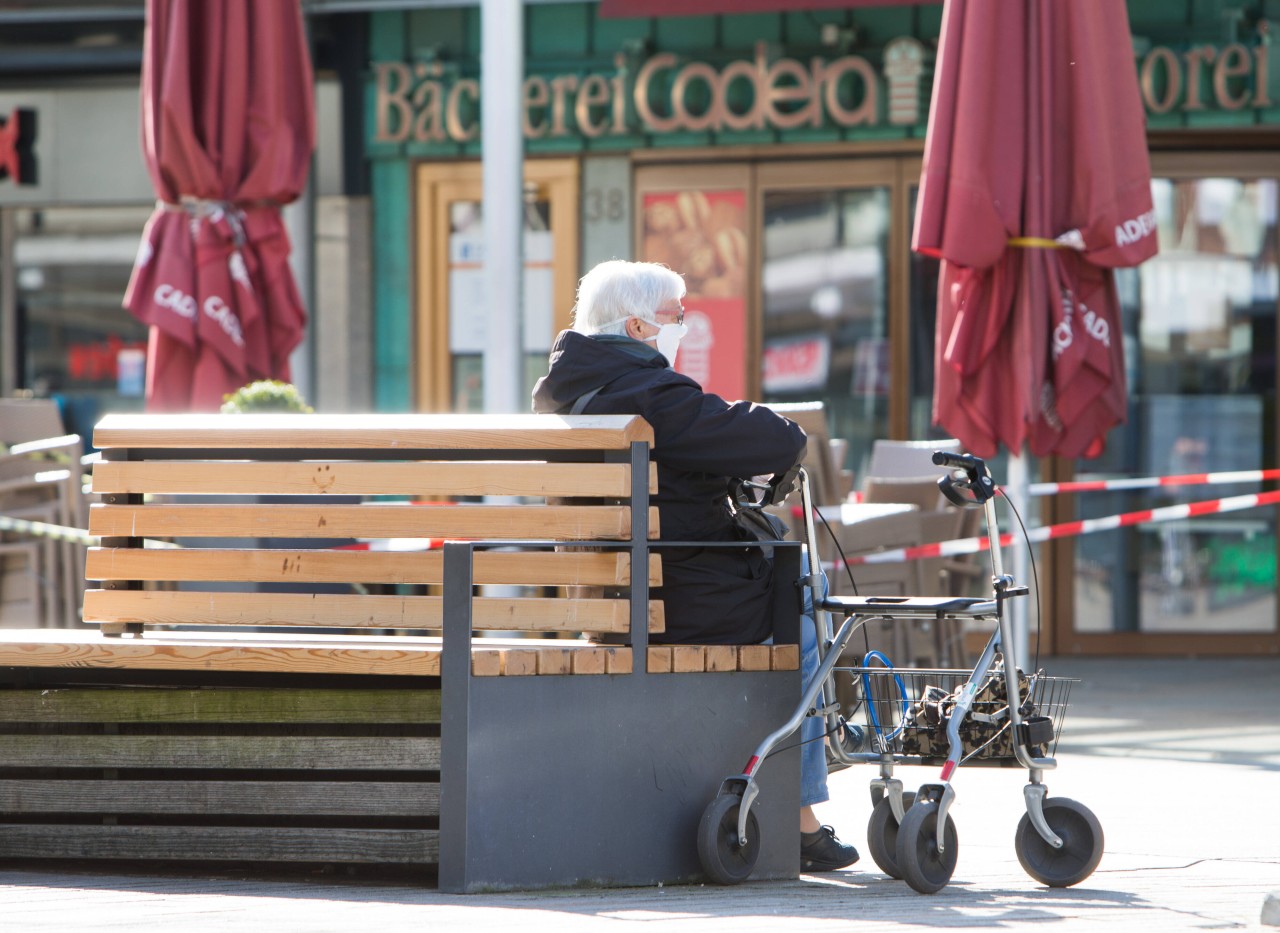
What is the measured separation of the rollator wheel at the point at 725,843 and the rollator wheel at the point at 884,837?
0.32 meters

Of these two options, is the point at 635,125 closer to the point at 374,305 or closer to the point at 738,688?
the point at 374,305

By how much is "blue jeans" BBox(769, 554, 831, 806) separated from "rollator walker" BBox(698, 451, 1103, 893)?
0.19 m

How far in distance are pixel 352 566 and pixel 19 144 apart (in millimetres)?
7850

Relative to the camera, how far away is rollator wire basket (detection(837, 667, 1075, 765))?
423 cm

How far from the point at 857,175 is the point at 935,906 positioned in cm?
665

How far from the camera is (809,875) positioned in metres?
4.70

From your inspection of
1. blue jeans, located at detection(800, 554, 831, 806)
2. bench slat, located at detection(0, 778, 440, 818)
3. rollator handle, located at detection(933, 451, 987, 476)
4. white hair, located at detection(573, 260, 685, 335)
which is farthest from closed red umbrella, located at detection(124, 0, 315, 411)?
rollator handle, located at detection(933, 451, 987, 476)

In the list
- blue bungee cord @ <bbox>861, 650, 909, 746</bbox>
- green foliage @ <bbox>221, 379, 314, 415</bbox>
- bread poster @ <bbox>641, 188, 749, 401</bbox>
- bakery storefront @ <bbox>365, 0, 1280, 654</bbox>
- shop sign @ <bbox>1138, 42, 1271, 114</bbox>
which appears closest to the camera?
blue bungee cord @ <bbox>861, 650, 909, 746</bbox>

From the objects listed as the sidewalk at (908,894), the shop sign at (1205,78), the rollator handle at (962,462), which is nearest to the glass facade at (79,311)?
the shop sign at (1205,78)

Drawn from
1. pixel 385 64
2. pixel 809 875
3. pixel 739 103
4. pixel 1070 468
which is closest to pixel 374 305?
pixel 385 64

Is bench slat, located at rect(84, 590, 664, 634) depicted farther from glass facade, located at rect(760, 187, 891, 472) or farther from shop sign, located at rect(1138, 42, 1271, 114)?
shop sign, located at rect(1138, 42, 1271, 114)

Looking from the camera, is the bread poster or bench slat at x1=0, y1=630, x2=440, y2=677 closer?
bench slat at x1=0, y1=630, x2=440, y2=677

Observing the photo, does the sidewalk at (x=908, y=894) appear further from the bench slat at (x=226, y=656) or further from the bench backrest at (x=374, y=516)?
the bench backrest at (x=374, y=516)

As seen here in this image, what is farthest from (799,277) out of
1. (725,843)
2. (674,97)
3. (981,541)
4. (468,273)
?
(725,843)
